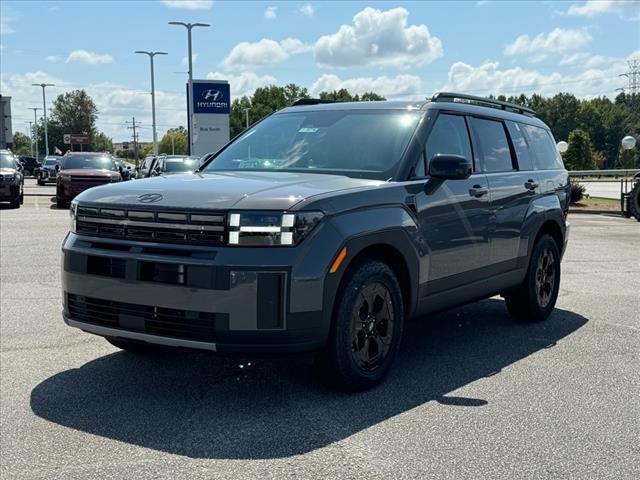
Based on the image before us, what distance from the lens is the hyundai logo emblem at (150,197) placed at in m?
4.13

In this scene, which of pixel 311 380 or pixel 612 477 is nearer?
pixel 612 477

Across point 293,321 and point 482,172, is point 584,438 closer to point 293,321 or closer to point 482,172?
point 293,321

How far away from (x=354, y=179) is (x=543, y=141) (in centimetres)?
323

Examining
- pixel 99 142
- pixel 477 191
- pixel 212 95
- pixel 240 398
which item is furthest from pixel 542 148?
pixel 99 142

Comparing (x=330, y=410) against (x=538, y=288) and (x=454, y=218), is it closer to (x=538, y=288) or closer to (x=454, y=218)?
(x=454, y=218)

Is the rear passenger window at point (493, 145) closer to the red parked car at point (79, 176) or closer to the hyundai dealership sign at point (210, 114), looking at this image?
the red parked car at point (79, 176)

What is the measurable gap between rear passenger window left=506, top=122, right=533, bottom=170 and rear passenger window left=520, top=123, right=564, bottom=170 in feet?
0.37

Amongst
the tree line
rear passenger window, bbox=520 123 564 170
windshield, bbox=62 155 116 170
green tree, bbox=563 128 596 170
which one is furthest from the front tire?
the tree line

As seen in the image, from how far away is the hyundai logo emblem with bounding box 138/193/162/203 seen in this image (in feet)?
13.6

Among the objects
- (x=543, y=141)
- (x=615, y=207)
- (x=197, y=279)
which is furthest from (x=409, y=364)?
(x=615, y=207)

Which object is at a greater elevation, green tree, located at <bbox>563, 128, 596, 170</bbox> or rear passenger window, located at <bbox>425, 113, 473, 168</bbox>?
green tree, located at <bbox>563, 128, 596, 170</bbox>

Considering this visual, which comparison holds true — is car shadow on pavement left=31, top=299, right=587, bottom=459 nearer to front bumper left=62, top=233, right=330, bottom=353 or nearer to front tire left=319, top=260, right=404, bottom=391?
front tire left=319, top=260, right=404, bottom=391

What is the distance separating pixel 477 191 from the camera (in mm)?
5504

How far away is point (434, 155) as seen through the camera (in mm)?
5137
